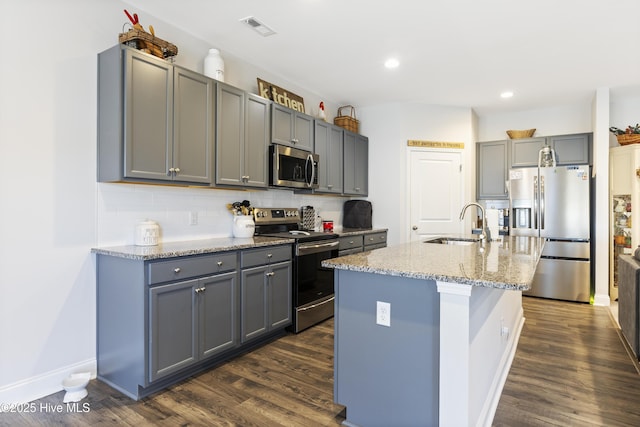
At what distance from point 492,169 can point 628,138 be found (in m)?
1.56

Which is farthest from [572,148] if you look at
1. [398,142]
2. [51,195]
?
[51,195]

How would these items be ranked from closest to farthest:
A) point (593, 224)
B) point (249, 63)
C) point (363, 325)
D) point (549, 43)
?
point (363, 325), point (549, 43), point (249, 63), point (593, 224)

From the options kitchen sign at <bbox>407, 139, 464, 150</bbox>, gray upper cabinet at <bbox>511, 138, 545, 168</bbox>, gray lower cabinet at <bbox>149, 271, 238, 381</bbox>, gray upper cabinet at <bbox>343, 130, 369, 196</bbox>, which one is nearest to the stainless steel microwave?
gray upper cabinet at <bbox>343, 130, 369, 196</bbox>

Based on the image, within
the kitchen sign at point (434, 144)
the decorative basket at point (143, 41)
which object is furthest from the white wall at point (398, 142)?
the decorative basket at point (143, 41)

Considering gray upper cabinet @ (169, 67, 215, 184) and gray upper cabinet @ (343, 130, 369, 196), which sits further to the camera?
gray upper cabinet @ (343, 130, 369, 196)

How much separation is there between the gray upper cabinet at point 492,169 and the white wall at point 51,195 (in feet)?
15.4

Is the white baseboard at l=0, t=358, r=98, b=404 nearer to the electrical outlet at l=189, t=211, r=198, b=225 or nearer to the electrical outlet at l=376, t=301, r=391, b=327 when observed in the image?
the electrical outlet at l=189, t=211, r=198, b=225

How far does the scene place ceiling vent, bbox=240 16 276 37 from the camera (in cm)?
290

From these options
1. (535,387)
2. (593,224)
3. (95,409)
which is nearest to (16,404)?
(95,409)

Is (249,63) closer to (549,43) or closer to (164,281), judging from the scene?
(164,281)

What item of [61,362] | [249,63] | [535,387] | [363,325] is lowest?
[535,387]

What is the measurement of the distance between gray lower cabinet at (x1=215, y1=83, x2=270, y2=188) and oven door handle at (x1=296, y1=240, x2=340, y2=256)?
673 mm

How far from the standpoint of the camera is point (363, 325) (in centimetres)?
191

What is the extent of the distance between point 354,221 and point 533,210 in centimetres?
236
